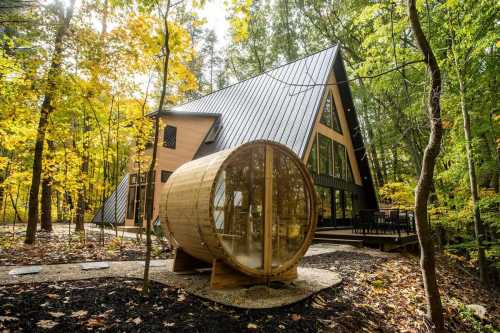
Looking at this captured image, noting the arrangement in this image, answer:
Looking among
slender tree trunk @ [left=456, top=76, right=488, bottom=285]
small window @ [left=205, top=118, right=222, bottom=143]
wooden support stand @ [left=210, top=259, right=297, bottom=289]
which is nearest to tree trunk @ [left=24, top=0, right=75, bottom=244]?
wooden support stand @ [left=210, top=259, right=297, bottom=289]

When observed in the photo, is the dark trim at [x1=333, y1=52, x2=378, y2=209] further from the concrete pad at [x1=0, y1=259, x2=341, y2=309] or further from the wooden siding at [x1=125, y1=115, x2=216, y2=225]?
the concrete pad at [x1=0, y1=259, x2=341, y2=309]

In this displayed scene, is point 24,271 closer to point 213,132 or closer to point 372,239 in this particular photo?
point 372,239

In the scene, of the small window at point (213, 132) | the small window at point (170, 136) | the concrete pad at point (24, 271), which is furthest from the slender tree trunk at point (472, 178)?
the small window at point (170, 136)

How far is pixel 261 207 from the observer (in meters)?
4.78

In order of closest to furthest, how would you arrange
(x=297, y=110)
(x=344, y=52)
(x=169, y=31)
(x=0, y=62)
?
(x=169, y=31) → (x=0, y=62) → (x=297, y=110) → (x=344, y=52)

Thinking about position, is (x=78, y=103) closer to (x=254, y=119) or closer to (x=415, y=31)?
(x=254, y=119)

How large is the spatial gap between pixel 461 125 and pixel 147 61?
32.3ft

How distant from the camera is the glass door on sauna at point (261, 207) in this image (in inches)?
180

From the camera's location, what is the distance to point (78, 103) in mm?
8047

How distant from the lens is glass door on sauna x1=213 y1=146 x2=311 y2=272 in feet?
15.0

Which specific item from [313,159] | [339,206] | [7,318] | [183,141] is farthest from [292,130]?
[7,318]

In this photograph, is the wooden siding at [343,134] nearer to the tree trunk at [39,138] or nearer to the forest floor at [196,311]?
the forest floor at [196,311]

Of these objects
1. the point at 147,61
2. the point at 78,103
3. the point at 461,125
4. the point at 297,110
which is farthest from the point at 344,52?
the point at 78,103

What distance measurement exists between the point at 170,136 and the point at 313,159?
22.8 feet
